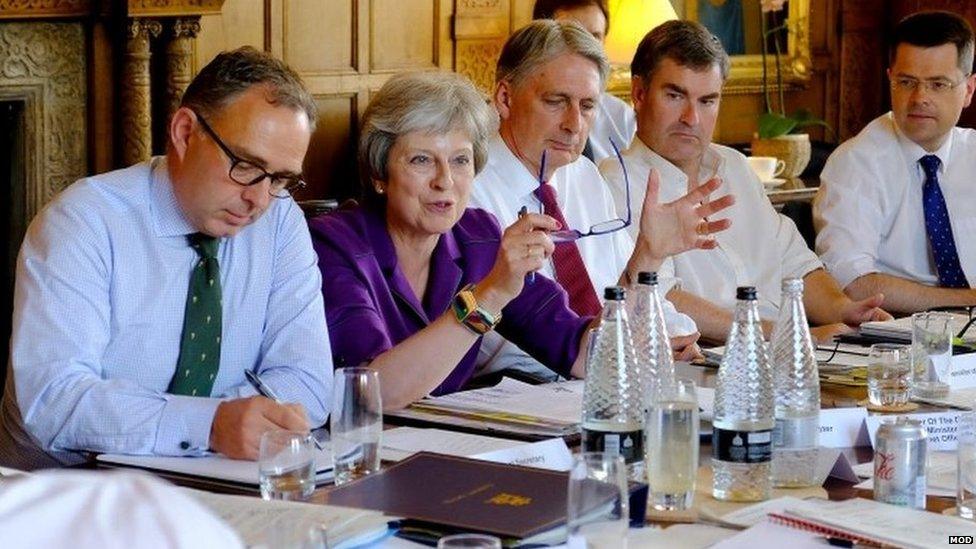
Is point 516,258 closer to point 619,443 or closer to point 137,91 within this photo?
point 619,443

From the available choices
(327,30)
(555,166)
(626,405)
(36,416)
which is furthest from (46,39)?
(626,405)

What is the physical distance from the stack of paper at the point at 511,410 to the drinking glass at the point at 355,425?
1.04 feet

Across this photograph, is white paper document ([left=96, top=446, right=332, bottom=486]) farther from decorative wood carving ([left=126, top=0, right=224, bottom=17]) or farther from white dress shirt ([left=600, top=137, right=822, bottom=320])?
decorative wood carving ([left=126, top=0, right=224, bottom=17])

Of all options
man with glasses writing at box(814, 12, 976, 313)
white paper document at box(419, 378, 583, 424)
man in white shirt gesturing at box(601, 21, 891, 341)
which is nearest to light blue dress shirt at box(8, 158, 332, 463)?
white paper document at box(419, 378, 583, 424)

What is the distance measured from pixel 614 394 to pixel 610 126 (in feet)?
10.1

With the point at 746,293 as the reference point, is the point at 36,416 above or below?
Result: below

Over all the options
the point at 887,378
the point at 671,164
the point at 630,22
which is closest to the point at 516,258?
the point at 887,378

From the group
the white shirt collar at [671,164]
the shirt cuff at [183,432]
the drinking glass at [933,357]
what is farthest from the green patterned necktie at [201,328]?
the white shirt collar at [671,164]

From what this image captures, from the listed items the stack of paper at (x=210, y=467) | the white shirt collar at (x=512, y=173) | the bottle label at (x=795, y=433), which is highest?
the white shirt collar at (x=512, y=173)

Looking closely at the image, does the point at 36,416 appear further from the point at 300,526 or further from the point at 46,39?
the point at 46,39

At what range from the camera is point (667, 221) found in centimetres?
304

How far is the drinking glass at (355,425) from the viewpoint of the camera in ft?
6.43

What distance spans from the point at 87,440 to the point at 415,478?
551 millimetres

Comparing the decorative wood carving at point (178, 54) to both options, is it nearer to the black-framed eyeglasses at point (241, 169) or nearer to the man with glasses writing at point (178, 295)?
the man with glasses writing at point (178, 295)
